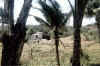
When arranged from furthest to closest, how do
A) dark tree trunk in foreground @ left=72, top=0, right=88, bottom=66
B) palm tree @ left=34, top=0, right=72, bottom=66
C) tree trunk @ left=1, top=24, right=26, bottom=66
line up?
palm tree @ left=34, top=0, right=72, bottom=66
dark tree trunk in foreground @ left=72, top=0, right=88, bottom=66
tree trunk @ left=1, top=24, right=26, bottom=66

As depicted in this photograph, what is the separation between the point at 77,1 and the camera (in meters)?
5.86

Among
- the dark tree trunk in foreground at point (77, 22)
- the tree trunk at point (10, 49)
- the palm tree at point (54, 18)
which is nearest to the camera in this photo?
the tree trunk at point (10, 49)

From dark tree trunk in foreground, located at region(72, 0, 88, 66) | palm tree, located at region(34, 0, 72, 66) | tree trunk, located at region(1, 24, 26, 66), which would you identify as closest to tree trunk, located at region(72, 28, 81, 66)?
dark tree trunk in foreground, located at region(72, 0, 88, 66)

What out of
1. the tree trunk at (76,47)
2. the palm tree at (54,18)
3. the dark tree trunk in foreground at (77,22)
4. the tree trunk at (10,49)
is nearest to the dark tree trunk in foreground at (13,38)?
the tree trunk at (10,49)

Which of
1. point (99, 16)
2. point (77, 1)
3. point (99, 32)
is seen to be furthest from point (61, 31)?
point (99, 32)

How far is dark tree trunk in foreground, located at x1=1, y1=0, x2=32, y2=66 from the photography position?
12.9 ft

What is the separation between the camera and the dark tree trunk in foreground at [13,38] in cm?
395

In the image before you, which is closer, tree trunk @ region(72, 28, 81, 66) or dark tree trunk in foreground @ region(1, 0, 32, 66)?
dark tree trunk in foreground @ region(1, 0, 32, 66)

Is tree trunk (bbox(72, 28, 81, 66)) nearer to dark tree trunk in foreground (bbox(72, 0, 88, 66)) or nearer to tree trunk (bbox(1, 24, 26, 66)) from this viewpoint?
dark tree trunk in foreground (bbox(72, 0, 88, 66))

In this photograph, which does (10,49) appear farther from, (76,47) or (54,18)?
(54,18)

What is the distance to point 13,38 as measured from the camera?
4016 millimetres

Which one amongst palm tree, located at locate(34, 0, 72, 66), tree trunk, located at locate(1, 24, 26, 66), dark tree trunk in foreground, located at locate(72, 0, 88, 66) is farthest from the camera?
palm tree, located at locate(34, 0, 72, 66)

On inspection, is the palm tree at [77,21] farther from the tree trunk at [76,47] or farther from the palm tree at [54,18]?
the palm tree at [54,18]

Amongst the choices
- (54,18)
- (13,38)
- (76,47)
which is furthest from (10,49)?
(54,18)
